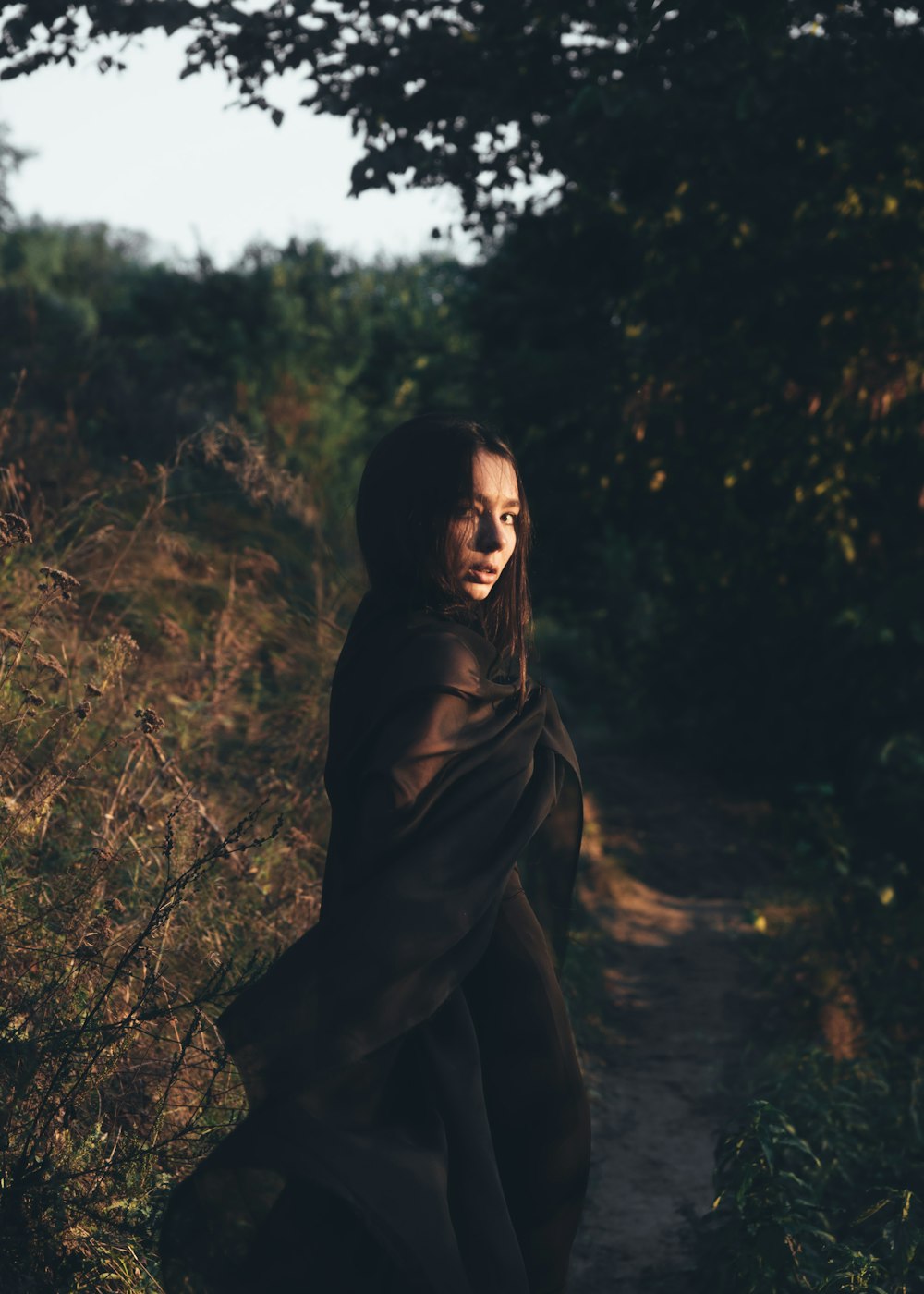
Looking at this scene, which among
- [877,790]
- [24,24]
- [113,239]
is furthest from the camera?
[113,239]

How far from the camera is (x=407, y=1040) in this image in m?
2.09

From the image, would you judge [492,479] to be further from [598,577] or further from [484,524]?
[598,577]

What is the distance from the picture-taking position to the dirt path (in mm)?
3758

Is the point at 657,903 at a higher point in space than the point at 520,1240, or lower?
lower

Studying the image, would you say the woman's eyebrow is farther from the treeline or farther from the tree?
the tree

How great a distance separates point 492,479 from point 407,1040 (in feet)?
3.21

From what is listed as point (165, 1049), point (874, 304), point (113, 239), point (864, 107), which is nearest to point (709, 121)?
point (864, 107)

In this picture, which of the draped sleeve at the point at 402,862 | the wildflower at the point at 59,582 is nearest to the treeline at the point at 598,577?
the wildflower at the point at 59,582

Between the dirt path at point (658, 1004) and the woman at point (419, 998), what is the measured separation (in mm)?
1468

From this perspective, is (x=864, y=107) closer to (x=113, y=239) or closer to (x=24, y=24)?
(x=24, y=24)

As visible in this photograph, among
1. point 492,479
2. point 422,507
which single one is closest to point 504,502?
point 492,479

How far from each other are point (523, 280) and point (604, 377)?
192 centimetres

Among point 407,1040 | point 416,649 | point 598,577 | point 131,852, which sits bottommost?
point 598,577

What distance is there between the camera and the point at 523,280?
28.2ft
